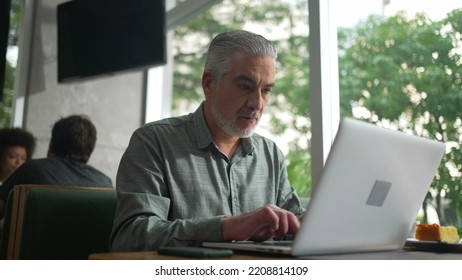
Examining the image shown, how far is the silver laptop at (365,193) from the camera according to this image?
0.94 metres

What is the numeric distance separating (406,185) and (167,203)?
573mm

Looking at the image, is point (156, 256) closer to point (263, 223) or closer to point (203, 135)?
point (263, 223)

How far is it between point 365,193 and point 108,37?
127 inches

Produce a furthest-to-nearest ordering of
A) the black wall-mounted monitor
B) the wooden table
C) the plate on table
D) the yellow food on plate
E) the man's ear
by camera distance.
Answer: the black wall-mounted monitor, the man's ear, the yellow food on plate, the plate on table, the wooden table

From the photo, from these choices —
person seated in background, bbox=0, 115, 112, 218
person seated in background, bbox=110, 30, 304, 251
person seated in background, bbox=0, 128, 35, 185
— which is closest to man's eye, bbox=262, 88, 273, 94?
person seated in background, bbox=110, 30, 304, 251

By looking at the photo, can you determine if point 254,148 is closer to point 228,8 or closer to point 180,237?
point 180,237

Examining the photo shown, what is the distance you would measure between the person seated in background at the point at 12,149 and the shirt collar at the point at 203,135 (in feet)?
7.21

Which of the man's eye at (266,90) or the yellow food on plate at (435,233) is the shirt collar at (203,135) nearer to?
the man's eye at (266,90)

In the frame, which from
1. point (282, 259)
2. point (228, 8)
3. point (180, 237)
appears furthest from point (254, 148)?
point (228, 8)

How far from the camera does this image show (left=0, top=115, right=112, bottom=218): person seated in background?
238 centimetres

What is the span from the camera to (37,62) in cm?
438

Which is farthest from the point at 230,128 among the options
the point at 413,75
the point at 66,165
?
the point at 413,75

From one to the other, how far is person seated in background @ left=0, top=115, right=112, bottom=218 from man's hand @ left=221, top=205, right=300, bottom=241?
1.51 m

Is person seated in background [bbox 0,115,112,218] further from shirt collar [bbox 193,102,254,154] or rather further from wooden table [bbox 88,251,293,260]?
wooden table [bbox 88,251,293,260]
